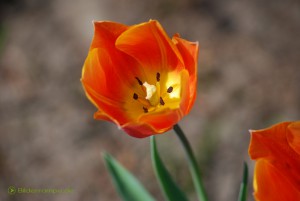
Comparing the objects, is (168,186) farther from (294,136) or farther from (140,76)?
(294,136)

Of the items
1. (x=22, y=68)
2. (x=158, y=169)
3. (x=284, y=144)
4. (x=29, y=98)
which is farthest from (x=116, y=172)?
(x=22, y=68)

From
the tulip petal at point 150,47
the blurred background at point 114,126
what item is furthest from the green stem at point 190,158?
the blurred background at point 114,126

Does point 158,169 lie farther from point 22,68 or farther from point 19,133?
point 22,68

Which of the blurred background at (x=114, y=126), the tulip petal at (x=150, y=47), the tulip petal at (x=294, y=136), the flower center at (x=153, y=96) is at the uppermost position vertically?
the tulip petal at (x=150, y=47)

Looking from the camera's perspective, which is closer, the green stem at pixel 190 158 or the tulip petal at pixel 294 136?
the tulip petal at pixel 294 136

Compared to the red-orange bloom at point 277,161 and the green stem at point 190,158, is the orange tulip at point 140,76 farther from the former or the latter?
the red-orange bloom at point 277,161

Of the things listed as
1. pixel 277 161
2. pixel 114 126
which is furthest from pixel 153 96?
pixel 114 126
